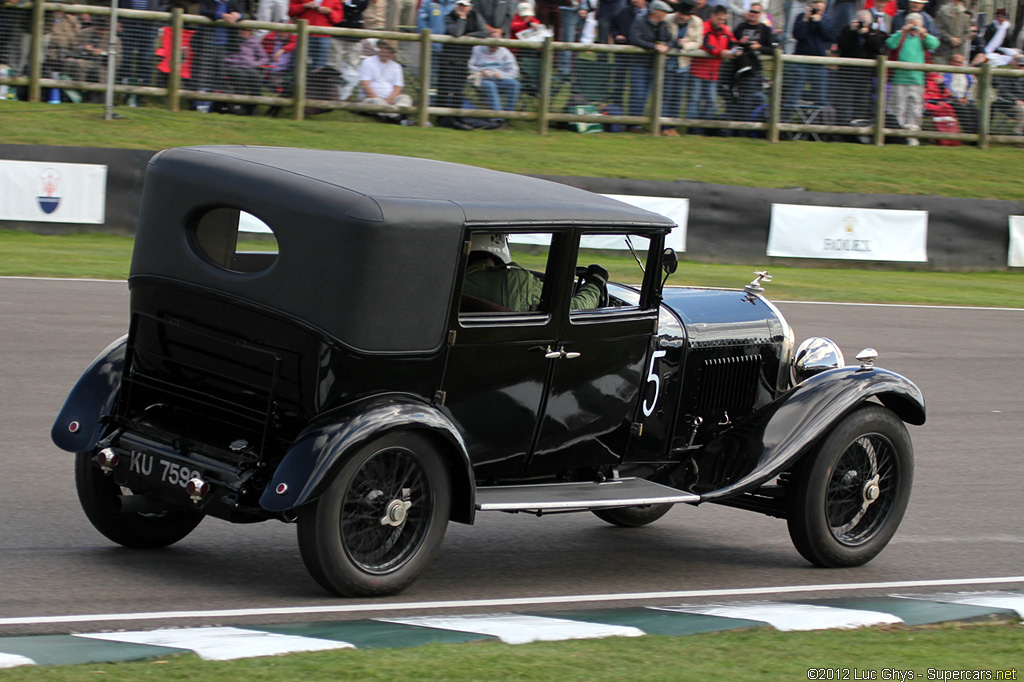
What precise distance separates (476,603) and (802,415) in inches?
74.6

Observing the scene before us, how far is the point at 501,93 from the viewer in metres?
21.9

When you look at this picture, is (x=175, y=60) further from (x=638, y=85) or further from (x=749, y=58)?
(x=749, y=58)

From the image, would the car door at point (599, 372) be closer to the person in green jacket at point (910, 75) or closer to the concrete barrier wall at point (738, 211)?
the concrete barrier wall at point (738, 211)

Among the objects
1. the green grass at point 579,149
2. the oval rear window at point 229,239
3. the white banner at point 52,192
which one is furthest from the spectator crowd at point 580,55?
the oval rear window at point 229,239

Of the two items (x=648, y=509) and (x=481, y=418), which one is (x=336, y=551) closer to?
(x=481, y=418)

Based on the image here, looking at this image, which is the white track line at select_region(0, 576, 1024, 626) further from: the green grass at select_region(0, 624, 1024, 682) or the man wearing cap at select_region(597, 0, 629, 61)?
the man wearing cap at select_region(597, 0, 629, 61)

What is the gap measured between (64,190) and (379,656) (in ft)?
44.8

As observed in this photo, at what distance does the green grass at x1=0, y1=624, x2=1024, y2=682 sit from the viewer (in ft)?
13.5

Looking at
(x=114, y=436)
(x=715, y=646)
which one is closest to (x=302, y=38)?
(x=114, y=436)

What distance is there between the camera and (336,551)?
505 centimetres

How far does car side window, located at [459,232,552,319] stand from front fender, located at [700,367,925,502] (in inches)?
49.1

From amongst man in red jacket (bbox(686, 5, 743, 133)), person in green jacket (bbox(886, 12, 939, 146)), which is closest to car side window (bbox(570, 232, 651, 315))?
man in red jacket (bbox(686, 5, 743, 133))

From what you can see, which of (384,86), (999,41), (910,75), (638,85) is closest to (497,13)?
(384,86)

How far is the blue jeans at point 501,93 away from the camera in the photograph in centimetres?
2172
